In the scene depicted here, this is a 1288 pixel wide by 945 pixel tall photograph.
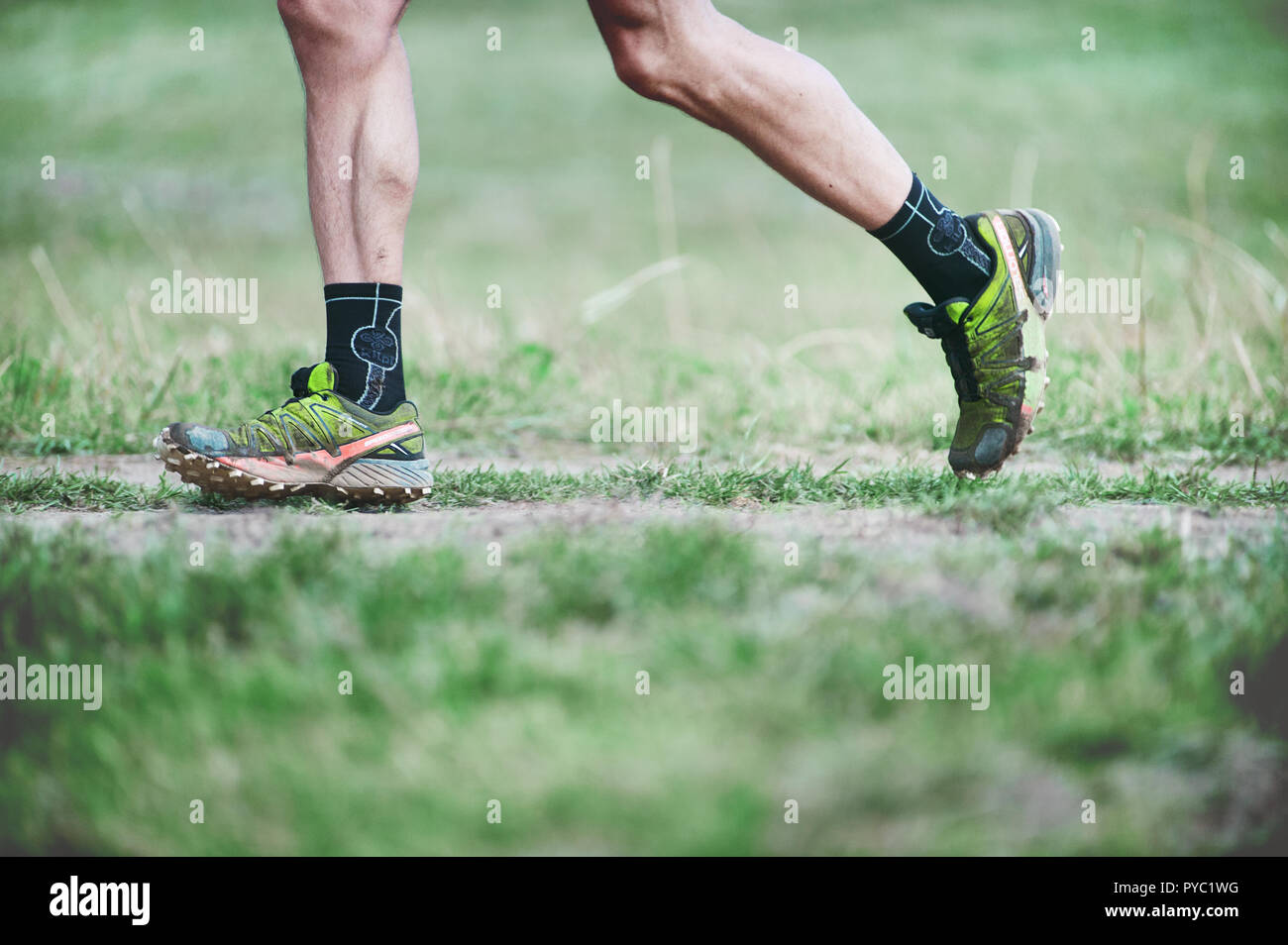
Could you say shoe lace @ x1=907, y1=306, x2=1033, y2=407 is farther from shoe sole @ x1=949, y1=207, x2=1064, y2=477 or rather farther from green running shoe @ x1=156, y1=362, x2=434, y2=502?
green running shoe @ x1=156, y1=362, x2=434, y2=502

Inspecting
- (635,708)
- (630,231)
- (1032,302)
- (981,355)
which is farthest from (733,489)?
(630,231)

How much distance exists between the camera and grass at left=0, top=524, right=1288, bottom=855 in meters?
1.44

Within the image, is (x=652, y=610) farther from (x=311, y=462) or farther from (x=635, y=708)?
(x=311, y=462)

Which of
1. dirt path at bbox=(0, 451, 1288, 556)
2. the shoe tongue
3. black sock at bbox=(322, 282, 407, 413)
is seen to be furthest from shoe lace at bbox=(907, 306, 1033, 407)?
the shoe tongue

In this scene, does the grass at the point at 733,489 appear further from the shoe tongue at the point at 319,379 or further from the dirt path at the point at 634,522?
the shoe tongue at the point at 319,379

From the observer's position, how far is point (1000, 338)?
2.87 metres

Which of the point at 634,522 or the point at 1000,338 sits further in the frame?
the point at 1000,338

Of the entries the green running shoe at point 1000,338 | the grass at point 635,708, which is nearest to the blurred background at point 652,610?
the grass at point 635,708

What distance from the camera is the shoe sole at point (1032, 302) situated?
9.45 ft

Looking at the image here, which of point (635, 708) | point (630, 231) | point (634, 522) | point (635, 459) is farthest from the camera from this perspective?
point (630, 231)

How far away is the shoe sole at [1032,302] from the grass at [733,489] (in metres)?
0.11

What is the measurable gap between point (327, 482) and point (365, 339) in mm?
344

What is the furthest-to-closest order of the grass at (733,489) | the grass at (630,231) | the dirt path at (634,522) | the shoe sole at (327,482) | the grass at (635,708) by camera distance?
the grass at (630,231)
the grass at (733,489)
the shoe sole at (327,482)
the dirt path at (634,522)
the grass at (635,708)

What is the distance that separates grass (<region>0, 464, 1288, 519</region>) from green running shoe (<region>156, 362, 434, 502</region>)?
0.07 metres
